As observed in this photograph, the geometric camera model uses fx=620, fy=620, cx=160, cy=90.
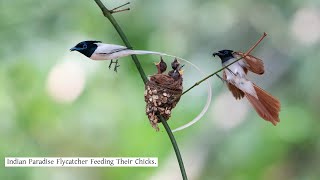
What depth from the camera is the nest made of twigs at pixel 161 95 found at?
4.85ft

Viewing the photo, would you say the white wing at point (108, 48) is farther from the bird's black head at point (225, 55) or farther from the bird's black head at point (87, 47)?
the bird's black head at point (225, 55)

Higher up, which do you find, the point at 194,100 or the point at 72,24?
the point at 72,24

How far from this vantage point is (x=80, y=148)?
1.54 metres

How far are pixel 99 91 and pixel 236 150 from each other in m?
0.38

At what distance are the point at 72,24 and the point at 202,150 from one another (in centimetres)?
46

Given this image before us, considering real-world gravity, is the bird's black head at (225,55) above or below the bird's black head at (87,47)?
below

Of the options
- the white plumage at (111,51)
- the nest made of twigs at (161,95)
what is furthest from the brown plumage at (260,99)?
the white plumage at (111,51)

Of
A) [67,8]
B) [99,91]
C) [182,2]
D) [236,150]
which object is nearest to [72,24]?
[67,8]

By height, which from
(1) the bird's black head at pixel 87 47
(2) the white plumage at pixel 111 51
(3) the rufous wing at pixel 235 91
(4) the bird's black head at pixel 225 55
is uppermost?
(1) the bird's black head at pixel 87 47

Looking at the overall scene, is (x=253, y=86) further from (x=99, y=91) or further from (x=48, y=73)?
(x=48, y=73)

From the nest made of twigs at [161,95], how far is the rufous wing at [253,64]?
7.0 inches

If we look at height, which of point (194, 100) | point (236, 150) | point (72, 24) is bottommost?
point (236, 150)
